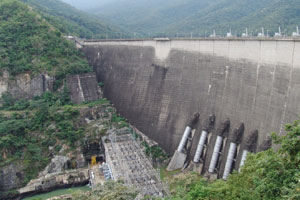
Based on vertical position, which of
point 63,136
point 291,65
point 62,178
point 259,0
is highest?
point 259,0

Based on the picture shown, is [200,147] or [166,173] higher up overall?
[200,147]

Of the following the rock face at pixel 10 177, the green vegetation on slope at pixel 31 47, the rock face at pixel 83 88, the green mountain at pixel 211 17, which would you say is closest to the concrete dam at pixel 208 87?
the rock face at pixel 83 88

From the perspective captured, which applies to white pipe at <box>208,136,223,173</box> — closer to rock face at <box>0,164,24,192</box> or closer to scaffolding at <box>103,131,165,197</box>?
scaffolding at <box>103,131,165,197</box>

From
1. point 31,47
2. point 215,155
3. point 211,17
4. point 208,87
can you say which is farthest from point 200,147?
point 211,17

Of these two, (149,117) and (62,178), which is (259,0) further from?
(62,178)

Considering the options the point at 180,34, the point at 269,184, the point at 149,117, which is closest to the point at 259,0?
the point at 180,34

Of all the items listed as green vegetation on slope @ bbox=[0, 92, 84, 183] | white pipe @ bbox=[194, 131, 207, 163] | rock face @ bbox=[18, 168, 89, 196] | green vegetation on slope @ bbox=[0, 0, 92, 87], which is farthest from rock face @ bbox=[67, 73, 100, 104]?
white pipe @ bbox=[194, 131, 207, 163]

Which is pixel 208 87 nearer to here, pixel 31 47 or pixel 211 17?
pixel 31 47
